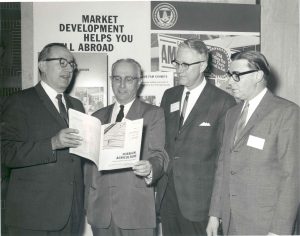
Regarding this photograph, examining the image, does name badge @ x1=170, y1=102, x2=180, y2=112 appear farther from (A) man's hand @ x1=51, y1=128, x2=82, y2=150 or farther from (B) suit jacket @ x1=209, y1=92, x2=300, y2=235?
(A) man's hand @ x1=51, y1=128, x2=82, y2=150

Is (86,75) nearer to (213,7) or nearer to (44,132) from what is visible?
(44,132)

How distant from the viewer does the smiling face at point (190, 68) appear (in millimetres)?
2969

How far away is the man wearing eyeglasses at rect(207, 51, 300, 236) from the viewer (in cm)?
215

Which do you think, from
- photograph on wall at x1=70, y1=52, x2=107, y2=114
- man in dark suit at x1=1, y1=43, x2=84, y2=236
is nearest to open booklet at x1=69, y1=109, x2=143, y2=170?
man in dark suit at x1=1, y1=43, x2=84, y2=236

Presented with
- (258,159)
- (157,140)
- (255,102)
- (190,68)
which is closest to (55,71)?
(157,140)

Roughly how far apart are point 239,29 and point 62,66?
224 centimetres

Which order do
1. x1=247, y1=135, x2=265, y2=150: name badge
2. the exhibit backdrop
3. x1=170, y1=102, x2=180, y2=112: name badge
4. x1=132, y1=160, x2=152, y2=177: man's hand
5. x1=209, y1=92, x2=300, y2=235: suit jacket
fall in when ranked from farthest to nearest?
the exhibit backdrop, x1=170, y1=102, x2=180, y2=112: name badge, x1=132, y1=160, x2=152, y2=177: man's hand, x1=247, y1=135, x2=265, y2=150: name badge, x1=209, y1=92, x2=300, y2=235: suit jacket

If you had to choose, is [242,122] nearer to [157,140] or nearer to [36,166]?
[157,140]

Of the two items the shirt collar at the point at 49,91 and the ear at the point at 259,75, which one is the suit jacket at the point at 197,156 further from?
the shirt collar at the point at 49,91

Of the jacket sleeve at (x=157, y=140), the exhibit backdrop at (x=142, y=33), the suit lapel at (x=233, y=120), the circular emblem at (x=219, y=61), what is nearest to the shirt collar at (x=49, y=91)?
the jacket sleeve at (x=157, y=140)

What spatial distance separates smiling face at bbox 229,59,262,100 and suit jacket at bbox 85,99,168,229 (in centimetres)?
75

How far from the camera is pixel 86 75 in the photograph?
3818mm

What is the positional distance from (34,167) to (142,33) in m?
1.98

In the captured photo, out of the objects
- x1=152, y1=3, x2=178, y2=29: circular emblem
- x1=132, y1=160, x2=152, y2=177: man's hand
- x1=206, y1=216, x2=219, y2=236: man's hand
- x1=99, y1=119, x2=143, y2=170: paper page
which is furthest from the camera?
x1=152, y1=3, x2=178, y2=29: circular emblem
